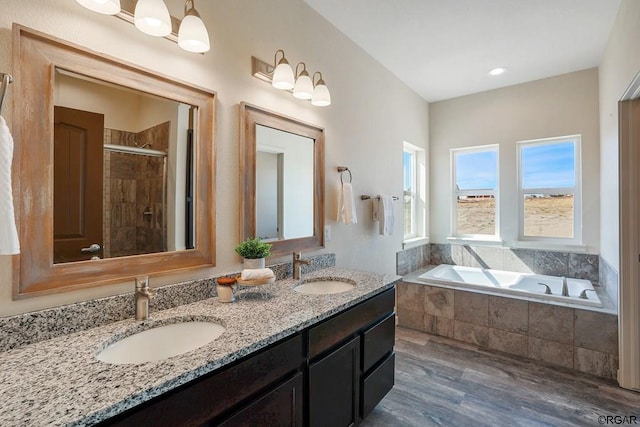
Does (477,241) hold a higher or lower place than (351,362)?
higher

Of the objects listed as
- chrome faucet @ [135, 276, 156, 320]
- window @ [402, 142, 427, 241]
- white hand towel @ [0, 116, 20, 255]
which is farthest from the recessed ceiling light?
white hand towel @ [0, 116, 20, 255]

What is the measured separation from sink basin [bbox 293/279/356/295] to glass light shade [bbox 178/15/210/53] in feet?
4.42

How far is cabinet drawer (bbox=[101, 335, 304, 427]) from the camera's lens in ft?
2.52

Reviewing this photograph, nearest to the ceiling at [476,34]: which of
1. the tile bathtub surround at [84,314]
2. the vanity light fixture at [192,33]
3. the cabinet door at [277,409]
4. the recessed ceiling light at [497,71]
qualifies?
the recessed ceiling light at [497,71]

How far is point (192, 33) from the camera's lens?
130cm

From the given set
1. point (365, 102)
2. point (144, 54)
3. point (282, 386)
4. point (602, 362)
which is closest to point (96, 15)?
point (144, 54)

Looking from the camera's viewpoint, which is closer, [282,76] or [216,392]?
[216,392]

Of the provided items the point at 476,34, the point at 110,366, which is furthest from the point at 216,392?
the point at 476,34

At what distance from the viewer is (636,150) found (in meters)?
2.08

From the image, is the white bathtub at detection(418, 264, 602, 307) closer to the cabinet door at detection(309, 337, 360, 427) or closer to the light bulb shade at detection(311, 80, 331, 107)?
the cabinet door at detection(309, 337, 360, 427)

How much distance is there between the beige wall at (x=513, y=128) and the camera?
3.08m

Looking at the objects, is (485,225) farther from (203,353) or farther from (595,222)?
(203,353)

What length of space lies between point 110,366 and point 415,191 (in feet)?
12.2

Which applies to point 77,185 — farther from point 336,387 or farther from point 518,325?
point 518,325
